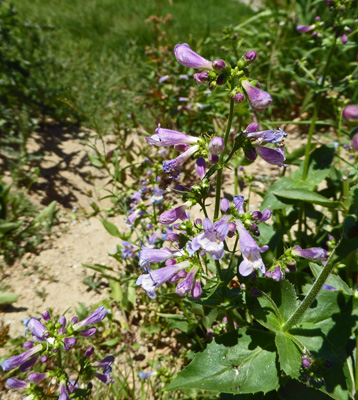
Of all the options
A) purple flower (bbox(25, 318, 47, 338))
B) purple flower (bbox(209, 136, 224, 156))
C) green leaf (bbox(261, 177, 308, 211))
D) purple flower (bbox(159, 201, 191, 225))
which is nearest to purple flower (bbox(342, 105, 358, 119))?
purple flower (bbox(209, 136, 224, 156))

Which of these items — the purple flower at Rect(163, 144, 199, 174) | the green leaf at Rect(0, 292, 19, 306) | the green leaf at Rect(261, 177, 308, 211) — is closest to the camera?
the purple flower at Rect(163, 144, 199, 174)

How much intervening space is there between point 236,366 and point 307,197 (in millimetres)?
1167

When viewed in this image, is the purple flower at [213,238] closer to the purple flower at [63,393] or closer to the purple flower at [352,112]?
the purple flower at [352,112]

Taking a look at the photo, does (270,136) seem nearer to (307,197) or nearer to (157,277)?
(157,277)

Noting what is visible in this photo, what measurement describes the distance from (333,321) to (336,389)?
29cm

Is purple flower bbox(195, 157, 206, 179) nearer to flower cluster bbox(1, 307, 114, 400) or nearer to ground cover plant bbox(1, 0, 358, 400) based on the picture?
ground cover plant bbox(1, 0, 358, 400)

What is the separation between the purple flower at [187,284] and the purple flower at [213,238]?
0.70 ft

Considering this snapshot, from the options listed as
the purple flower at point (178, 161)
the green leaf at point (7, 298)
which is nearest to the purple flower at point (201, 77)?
the purple flower at point (178, 161)

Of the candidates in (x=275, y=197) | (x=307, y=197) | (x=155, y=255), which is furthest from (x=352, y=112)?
(x=275, y=197)

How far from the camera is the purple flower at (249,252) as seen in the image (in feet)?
4.71

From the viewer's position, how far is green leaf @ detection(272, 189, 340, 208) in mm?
2240

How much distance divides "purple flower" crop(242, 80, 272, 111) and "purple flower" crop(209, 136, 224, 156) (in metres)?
0.21

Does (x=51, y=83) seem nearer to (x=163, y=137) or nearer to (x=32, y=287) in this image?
(x=32, y=287)

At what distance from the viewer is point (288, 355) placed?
5.13ft
